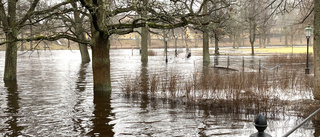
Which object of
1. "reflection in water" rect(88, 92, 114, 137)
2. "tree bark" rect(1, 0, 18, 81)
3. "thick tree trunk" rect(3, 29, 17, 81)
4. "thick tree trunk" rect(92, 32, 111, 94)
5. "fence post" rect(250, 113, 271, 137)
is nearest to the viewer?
"fence post" rect(250, 113, 271, 137)

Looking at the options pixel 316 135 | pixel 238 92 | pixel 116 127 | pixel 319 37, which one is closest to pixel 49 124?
pixel 116 127

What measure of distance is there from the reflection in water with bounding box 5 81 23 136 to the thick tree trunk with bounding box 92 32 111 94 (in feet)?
9.69

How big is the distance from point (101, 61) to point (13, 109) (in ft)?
11.1

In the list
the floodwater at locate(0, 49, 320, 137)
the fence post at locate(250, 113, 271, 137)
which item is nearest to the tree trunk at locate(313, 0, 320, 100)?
the floodwater at locate(0, 49, 320, 137)

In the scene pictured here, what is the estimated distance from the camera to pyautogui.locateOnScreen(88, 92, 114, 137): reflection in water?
7.77 meters

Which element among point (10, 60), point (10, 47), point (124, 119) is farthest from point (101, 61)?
point (10, 60)

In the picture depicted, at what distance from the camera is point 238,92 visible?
1043 centimetres

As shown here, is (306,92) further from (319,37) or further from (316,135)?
(316,135)

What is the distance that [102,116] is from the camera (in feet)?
30.8

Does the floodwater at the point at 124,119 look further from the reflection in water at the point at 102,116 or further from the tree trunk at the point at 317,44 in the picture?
the tree trunk at the point at 317,44

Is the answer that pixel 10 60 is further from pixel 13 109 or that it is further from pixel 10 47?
pixel 13 109

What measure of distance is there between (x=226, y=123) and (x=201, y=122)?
2.16ft

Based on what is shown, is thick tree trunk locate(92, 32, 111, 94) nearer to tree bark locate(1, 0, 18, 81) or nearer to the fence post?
tree bark locate(1, 0, 18, 81)

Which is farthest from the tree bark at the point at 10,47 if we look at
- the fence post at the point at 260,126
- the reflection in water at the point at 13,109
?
the fence post at the point at 260,126
